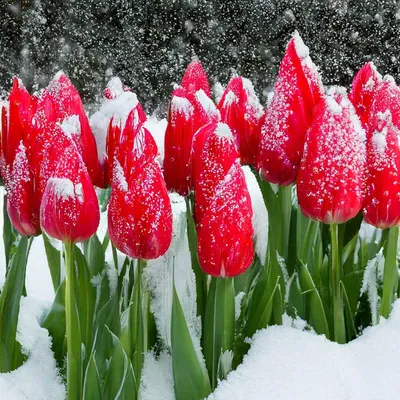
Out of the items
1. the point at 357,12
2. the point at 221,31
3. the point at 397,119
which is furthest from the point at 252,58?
the point at 397,119

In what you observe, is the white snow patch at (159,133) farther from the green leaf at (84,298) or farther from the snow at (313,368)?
the snow at (313,368)

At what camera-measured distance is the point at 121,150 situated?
0.72 metres

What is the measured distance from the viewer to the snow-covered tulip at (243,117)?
838 millimetres

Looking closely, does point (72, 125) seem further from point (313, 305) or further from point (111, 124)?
point (313, 305)

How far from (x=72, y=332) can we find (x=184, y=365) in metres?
0.13

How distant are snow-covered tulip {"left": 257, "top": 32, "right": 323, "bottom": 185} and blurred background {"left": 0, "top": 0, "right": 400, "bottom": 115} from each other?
3.52 meters

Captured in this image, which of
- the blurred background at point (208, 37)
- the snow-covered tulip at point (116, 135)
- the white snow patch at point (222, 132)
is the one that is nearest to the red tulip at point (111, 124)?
the snow-covered tulip at point (116, 135)

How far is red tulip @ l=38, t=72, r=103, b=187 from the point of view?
2.45ft

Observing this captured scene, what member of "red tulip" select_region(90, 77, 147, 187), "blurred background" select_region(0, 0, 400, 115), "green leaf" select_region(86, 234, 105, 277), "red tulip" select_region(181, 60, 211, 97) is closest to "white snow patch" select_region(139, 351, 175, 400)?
"green leaf" select_region(86, 234, 105, 277)

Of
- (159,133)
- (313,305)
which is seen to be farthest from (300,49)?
(159,133)

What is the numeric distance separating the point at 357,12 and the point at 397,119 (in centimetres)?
372

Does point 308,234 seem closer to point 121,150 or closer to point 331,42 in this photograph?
point 121,150

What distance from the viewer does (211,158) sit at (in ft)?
2.27

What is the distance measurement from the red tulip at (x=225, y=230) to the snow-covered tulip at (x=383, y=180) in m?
0.17
